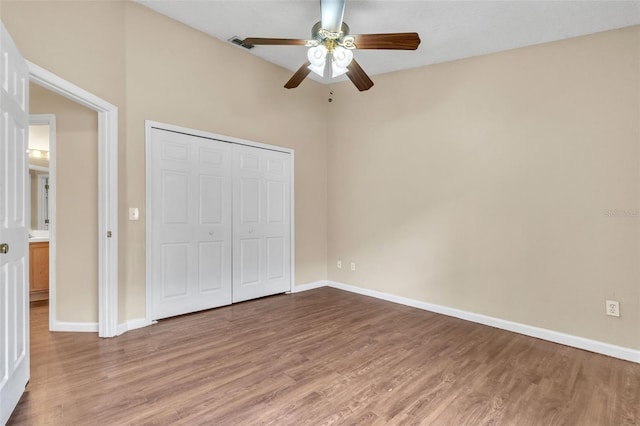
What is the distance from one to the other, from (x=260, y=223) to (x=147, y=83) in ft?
6.78

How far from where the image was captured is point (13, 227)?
1893 mm

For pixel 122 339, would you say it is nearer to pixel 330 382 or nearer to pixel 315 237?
pixel 330 382

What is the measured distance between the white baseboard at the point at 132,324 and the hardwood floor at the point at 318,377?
11 centimetres

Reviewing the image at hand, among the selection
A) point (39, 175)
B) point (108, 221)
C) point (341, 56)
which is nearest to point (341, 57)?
point (341, 56)

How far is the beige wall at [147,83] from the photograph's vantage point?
245 centimetres

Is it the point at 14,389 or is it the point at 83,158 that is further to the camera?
the point at 83,158

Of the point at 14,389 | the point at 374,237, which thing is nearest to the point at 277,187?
the point at 374,237

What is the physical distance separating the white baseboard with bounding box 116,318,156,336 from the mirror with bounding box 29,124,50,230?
3.04 meters

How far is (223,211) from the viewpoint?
12.8ft

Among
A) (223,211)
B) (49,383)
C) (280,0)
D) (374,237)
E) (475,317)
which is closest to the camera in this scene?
(49,383)

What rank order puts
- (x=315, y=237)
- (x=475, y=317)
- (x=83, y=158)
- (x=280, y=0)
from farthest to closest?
(x=315, y=237) → (x=475, y=317) → (x=83, y=158) → (x=280, y=0)

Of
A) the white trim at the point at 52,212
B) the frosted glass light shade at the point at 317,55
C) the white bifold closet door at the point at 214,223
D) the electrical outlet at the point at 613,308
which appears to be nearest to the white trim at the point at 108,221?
the white bifold closet door at the point at 214,223

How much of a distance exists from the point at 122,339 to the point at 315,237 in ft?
9.24

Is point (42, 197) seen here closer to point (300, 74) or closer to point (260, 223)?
point (260, 223)
